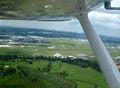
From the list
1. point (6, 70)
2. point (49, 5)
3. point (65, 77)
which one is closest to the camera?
point (49, 5)

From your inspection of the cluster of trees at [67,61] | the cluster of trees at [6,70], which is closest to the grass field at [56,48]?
the cluster of trees at [67,61]

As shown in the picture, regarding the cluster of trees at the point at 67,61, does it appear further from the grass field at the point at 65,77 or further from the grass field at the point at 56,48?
the grass field at the point at 56,48

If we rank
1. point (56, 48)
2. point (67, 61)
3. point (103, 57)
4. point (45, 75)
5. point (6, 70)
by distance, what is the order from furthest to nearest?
point (56, 48), point (67, 61), point (45, 75), point (6, 70), point (103, 57)

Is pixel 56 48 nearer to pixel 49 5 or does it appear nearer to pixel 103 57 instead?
pixel 103 57

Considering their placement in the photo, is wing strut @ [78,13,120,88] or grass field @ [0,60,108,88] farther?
grass field @ [0,60,108,88]

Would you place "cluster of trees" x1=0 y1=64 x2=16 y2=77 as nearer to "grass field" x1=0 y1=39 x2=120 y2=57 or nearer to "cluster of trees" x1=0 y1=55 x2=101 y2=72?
"cluster of trees" x1=0 y1=55 x2=101 y2=72

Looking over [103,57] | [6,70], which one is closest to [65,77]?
[6,70]

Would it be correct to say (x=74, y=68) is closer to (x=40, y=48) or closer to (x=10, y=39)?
(x=40, y=48)

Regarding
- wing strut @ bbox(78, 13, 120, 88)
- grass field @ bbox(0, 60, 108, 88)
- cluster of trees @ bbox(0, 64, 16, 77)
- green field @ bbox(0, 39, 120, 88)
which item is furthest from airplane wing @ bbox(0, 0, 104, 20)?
cluster of trees @ bbox(0, 64, 16, 77)
